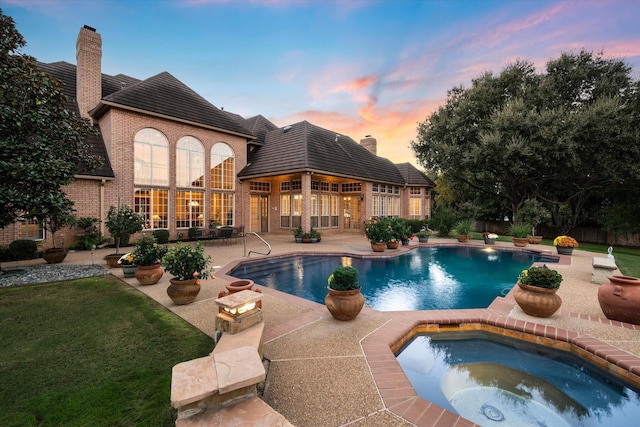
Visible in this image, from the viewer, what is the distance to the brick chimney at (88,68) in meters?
12.6

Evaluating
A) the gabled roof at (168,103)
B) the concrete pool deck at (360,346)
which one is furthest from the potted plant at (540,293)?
the gabled roof at (168,103)

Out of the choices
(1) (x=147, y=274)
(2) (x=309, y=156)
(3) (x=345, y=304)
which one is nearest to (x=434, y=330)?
(3) (x=345, y=304)

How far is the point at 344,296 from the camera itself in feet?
14.7

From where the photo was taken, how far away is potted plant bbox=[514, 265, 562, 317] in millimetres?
4695

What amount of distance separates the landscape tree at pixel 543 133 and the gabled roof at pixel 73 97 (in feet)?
67.3

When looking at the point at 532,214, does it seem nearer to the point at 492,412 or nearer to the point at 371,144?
the point at 371,144

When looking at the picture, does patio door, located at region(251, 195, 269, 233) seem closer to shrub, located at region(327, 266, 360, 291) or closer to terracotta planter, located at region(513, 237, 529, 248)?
shrub, located at region(327, 266, 360, 291)

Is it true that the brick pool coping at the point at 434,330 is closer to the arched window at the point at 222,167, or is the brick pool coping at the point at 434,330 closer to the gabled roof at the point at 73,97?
the gabled roof at the point at 73,97

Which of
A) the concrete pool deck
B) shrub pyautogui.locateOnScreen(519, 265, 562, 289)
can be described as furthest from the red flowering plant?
shrub pyautogui.locateOnScreen(519, 265, 562, 289)

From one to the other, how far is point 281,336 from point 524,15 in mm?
14634

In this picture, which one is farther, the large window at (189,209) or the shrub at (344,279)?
the large window at (189,209)

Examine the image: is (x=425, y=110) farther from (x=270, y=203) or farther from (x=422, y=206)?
(x=270, y=203)

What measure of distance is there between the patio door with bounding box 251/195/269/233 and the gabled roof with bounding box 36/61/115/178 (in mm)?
8280

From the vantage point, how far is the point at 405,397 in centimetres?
261
